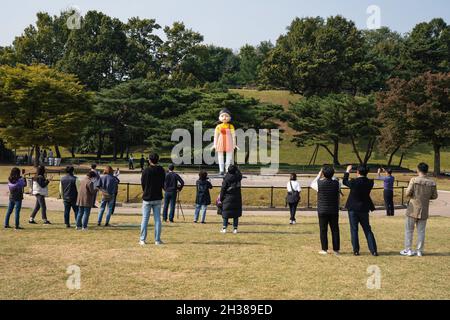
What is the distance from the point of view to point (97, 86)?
64938 mm

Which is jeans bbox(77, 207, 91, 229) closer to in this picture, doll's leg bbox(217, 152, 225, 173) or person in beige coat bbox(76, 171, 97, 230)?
person in beige coat bbox(76, 171, 97, 230)

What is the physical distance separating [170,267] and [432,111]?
121ft

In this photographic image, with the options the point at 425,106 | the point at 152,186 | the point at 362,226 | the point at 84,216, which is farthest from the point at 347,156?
the point at 152,186

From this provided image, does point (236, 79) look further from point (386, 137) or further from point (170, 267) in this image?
point (170, 267)

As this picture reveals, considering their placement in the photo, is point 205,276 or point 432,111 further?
point 432,111

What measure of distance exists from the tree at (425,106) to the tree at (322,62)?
67.9 ft

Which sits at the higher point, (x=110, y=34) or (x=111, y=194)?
(x=110, y=34)

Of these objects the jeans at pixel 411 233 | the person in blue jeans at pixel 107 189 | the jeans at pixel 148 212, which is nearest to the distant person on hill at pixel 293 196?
the person in blue jeans at pixel 107 189

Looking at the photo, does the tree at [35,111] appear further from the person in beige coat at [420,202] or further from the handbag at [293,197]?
the person in beige coat at [420,202]

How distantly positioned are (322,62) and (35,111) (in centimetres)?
3766

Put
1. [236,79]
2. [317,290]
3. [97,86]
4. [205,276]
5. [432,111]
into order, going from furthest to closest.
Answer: [236,79], [97,86], [432,111], [205,276], [317,290]

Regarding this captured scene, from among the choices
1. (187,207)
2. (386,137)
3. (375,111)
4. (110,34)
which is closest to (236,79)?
(110,34)

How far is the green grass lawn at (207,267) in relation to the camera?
22.4ft

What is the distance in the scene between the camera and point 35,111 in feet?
137
